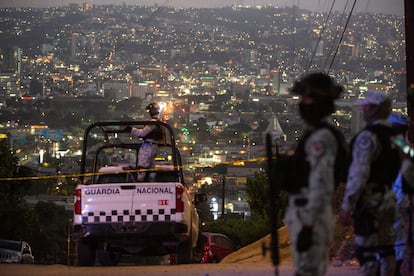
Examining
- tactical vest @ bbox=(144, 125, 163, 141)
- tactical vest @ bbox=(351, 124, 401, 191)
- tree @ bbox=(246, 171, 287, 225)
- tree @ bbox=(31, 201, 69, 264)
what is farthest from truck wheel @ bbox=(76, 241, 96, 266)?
tree @ bbox=(31, 201, 69, 264)

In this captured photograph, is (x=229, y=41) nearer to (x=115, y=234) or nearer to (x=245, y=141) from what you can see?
(x=245, y=141)


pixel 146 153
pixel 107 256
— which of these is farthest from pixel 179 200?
pixel 107 256

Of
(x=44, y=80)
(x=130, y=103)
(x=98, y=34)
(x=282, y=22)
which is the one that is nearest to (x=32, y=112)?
(x=44, y=80)

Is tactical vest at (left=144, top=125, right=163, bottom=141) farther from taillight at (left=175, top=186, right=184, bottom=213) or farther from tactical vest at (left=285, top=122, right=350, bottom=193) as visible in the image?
tactical vest at (left=285, top=122, right=350, bottom=193)

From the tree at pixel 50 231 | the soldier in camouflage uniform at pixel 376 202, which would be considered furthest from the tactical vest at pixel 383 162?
the tree at pixel 50 231

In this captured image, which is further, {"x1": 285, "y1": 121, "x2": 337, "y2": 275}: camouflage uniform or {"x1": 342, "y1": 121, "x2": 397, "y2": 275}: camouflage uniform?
{"x1": 342, "y1": 121, "x2": 397, "y2": 275}: camouflage uniform

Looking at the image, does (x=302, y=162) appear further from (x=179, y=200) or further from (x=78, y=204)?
(x=78, y=204)

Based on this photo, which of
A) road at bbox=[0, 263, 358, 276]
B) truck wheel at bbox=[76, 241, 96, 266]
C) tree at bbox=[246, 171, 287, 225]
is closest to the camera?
road at bbox=[0, 263, 358, 276]
